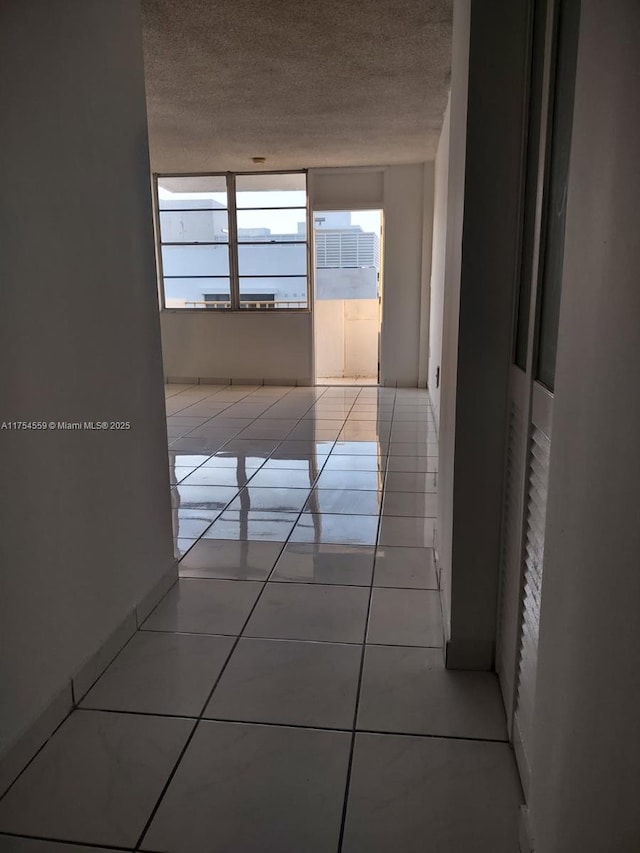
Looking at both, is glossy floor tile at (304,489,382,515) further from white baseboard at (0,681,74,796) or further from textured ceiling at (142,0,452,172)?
textured ceiling at (142,0,452,172)

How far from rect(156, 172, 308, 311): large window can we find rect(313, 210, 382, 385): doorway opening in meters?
0.36

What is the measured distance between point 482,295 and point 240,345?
245 inches

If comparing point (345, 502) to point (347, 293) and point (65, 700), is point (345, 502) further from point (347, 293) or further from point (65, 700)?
point (347, 293)

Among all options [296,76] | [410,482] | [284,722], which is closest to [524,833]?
[284,722]

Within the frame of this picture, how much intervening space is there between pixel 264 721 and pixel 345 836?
1.34 feet

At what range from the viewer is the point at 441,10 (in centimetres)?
312

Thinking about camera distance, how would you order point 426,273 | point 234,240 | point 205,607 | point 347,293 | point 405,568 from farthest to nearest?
1. point 347,293
2. point 234,240
3. point 426,273
4. point 405,568
5. point 205,607

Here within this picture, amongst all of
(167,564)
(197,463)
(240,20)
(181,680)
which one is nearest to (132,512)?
(167,564)

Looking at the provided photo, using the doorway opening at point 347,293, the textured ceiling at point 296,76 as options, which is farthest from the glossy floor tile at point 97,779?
the doorway opening at point 347,293

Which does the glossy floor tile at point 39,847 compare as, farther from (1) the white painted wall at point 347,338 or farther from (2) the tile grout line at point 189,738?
(1) the white painted wall at point 347,338

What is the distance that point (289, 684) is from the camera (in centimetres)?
180

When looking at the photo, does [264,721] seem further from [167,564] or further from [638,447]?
[638,447]

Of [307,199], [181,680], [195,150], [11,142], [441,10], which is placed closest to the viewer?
[11,142]

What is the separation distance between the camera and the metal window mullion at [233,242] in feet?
24.1
